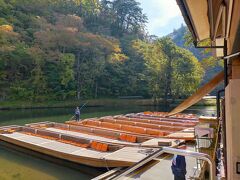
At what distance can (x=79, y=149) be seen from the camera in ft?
30.9

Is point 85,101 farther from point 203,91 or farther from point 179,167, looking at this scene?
point 203,91

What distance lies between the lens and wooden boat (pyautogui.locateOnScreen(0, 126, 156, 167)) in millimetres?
7793

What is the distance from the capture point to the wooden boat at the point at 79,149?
779 cm

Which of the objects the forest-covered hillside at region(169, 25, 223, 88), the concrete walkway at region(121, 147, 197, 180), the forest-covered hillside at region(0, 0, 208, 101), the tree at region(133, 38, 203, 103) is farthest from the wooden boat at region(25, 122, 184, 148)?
the tree at region(133, 38, 203, 103)

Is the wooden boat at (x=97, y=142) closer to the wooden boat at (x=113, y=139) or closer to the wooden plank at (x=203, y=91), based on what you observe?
the wooden boat at (x=113, y=139)

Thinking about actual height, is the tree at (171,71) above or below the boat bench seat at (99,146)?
above

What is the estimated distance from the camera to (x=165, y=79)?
41.8 meters

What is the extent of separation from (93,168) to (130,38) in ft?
152

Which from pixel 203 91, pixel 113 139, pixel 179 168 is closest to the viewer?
pixel 203 91

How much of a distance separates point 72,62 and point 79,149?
31434 millimetres

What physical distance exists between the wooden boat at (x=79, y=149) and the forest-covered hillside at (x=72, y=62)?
24527mm

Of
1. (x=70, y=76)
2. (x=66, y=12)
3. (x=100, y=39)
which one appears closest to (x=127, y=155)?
(x=70, y=76)

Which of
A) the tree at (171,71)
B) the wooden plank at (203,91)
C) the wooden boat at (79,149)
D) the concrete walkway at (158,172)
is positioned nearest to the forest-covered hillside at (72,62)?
the tree at (171,71)

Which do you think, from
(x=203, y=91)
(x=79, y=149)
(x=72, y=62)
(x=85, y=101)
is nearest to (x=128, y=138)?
(x=79, y=149)
